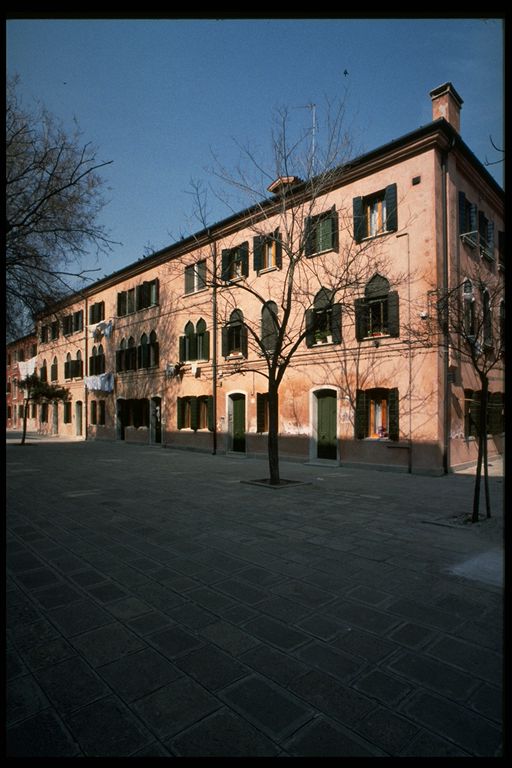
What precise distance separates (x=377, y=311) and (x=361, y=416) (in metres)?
3.35

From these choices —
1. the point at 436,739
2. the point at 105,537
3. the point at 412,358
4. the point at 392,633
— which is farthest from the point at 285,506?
the point at 412,358

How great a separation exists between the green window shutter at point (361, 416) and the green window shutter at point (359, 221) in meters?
4.96

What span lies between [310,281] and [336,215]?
7.61ft

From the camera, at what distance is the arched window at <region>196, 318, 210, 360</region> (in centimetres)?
1948

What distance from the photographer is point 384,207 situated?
44.4ft

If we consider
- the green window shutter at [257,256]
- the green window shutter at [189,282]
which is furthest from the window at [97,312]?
the green window shutter at [257,256]

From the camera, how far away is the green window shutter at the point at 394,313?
42.1 feet

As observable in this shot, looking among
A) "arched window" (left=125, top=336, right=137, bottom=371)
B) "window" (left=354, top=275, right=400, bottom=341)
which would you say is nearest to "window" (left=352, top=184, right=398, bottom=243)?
"window" (left=354, top=275, right=400, bottom=341)

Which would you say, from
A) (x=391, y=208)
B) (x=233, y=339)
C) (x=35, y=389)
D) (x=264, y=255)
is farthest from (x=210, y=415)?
(x=35, y=389)

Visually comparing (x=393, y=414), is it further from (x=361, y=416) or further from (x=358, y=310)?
(x=358, y=310)

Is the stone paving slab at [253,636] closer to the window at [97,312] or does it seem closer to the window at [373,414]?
the window at [373,414]

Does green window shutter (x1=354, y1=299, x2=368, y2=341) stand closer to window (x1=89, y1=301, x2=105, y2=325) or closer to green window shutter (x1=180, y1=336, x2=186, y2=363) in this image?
green window shutter (x1=180, y1=336, x2=186, y2=363)

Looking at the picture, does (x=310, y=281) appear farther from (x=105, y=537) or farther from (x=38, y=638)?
(x=38, y=638)
